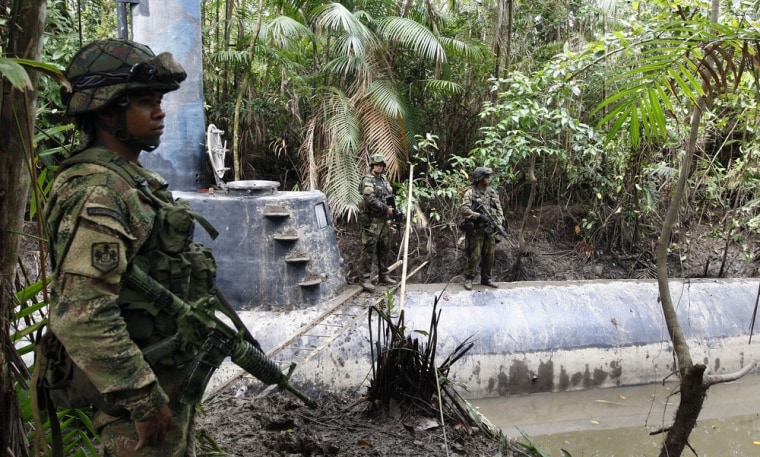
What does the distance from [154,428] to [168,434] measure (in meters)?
0.20

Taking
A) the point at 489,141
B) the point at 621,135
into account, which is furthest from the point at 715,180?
the point at 489,141

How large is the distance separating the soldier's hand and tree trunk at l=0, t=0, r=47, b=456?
1.60 ft

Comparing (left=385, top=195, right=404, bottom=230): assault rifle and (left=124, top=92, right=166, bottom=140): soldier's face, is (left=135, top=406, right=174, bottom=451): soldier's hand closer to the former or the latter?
(left=124, top=92, right=166, bottom=140): soldier's face

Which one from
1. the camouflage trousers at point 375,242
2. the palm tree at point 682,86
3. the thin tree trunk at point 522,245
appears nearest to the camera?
the palm tree at point 682,86

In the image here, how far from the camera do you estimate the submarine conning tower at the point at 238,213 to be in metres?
5.51

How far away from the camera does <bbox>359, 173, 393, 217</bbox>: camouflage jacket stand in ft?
21.3

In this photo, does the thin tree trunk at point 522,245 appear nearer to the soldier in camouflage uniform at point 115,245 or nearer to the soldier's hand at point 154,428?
the soldier in camouflage uniform at point 115,245

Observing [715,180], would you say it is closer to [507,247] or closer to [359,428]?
[507,247]

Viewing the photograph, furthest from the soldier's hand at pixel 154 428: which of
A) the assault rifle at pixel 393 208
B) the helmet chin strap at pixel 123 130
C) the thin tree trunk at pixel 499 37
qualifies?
the thin tree trunk at pixel 499 37

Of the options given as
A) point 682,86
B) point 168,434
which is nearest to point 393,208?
point 682,86

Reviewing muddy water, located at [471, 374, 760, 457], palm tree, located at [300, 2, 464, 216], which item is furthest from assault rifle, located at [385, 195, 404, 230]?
muddy water, located at [471, 374, 760, 457]

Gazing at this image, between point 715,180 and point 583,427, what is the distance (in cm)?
457

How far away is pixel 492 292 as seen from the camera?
6.52 meters

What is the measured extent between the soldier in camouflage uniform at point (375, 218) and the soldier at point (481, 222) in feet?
2.84
